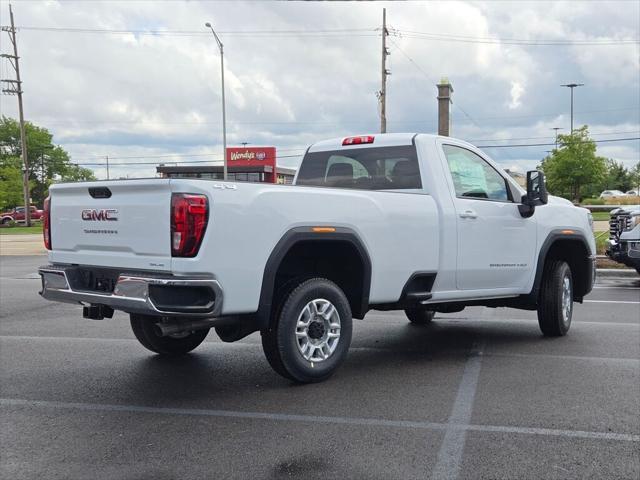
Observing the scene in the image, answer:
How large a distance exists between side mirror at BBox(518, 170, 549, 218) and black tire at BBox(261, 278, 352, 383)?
2.45 meters

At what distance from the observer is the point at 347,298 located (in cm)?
590

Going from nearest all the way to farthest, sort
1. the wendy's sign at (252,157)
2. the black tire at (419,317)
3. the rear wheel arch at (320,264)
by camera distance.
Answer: the rear wheel arch at (320,264)
the black tire at (419,317)
the wendy's sign at (252,157)

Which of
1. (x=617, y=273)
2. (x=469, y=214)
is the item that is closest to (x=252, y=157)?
(x=617, y=273)

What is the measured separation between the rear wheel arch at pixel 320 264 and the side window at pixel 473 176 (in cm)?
142

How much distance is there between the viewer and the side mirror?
693 cm

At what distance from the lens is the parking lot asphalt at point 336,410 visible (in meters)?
3.82

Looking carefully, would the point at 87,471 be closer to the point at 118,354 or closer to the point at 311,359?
the point at 311,359

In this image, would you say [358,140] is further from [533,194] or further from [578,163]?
[578,163]

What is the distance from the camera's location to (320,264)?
5.79 m

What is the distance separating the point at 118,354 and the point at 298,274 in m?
2.23

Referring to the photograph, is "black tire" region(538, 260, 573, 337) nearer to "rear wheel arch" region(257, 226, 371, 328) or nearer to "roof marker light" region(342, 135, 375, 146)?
"roof marker light" region(342, 135, 375, 146)

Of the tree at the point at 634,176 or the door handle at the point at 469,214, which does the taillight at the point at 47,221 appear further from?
the tree at the point at 634,176

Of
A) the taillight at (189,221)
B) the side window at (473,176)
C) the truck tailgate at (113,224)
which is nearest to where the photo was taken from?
the taillight at (189,221)

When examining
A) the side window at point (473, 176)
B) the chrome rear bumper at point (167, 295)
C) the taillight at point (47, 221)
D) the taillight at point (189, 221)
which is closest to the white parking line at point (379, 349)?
the side window at point (473, 176)
